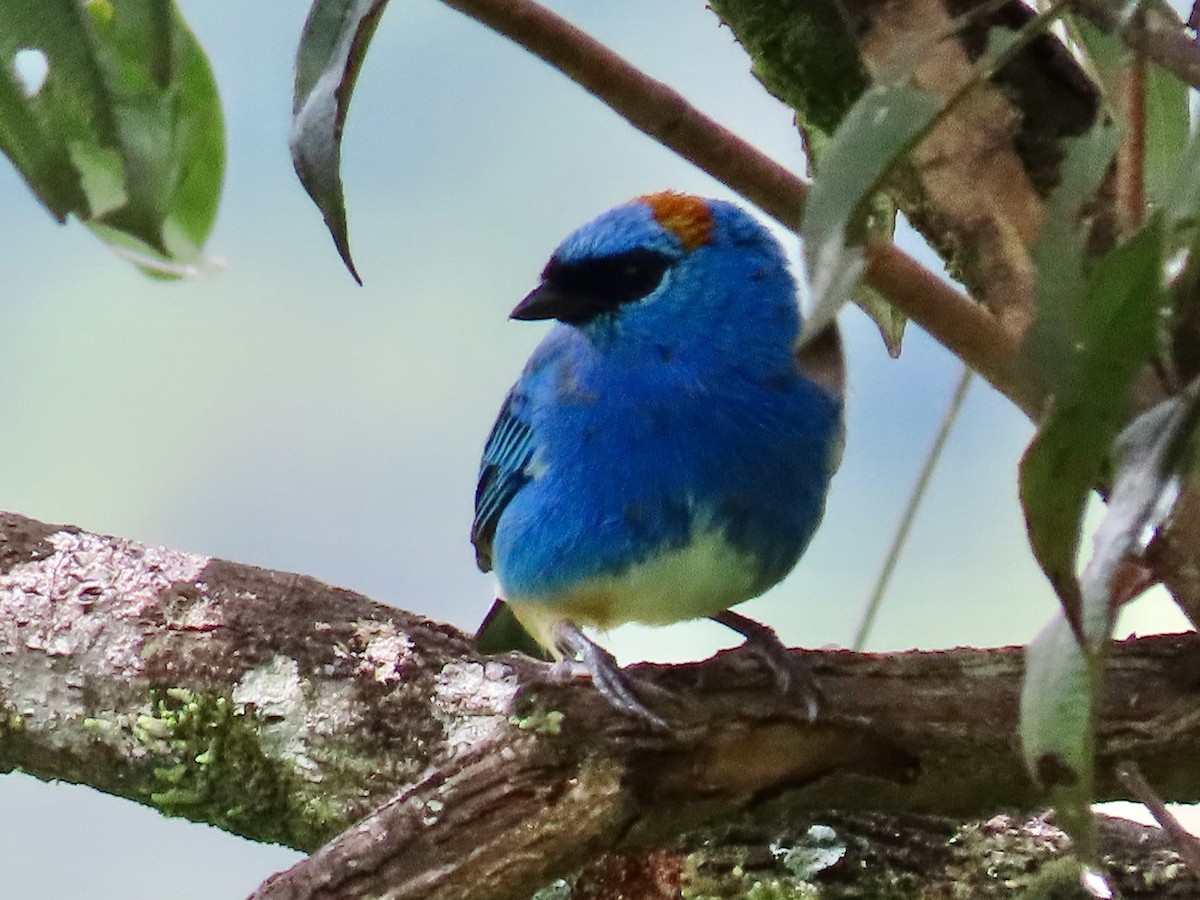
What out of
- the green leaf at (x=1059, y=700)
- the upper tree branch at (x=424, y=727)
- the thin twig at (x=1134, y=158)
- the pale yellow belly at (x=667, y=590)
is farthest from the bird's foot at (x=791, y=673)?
the green leaf at (x=1059, y=700)

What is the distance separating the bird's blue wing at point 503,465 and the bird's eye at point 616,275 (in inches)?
7.9

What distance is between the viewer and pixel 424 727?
176 centimetres

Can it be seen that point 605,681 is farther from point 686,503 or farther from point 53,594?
point 53,594

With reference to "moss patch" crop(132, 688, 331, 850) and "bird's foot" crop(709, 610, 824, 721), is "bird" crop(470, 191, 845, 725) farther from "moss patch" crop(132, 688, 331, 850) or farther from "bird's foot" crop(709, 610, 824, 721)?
"moss patch" crop(132, 688, 331, 850)

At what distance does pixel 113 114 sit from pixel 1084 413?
0.82m

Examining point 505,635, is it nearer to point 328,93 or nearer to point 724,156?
point 724,156

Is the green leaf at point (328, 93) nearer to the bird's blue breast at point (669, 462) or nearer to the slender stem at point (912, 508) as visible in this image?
the bird's blue breast at point (669, 462)

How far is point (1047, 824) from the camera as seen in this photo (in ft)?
5.72

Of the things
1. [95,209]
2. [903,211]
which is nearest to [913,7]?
[903,211]

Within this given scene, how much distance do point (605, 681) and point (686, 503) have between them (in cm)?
24

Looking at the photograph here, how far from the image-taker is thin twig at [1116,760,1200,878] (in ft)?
3.90

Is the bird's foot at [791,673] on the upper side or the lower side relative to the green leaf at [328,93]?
lower

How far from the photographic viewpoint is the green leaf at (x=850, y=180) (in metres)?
0.73

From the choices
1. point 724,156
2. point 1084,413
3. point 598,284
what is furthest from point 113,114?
point 1084,413
